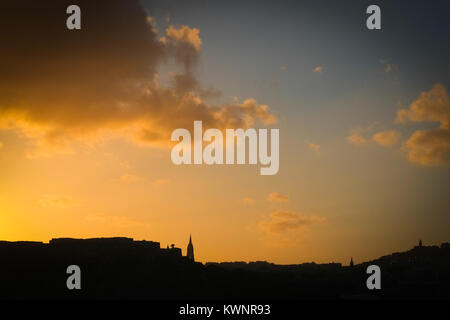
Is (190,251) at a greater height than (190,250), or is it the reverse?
(190,250)

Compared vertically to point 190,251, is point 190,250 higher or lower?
higher

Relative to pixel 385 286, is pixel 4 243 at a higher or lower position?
higher

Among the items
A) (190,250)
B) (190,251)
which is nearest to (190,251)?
(190,251)

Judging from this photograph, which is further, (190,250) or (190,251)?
(190,250)

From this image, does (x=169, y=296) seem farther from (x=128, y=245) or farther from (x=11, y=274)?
(x=11, y=274)

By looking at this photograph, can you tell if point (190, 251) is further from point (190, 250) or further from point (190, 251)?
point (190, 250)
